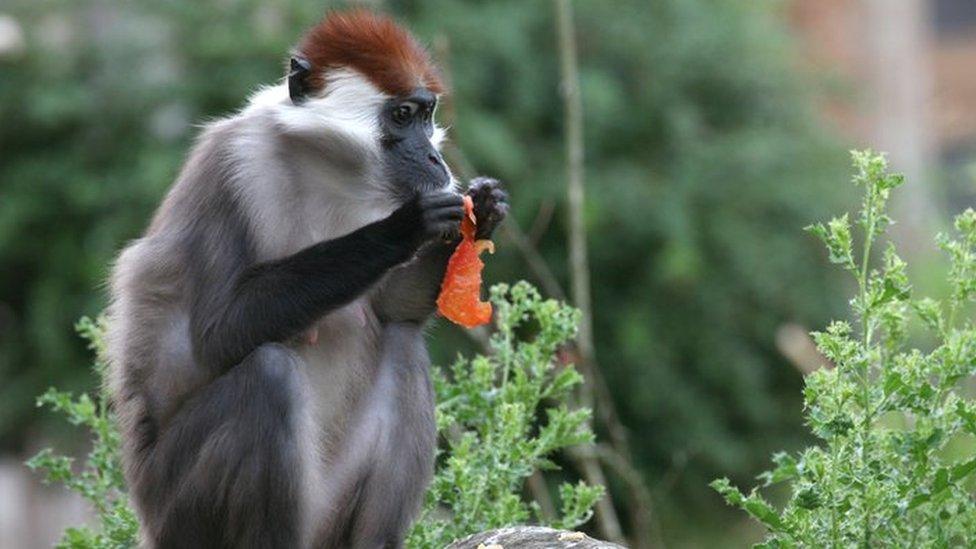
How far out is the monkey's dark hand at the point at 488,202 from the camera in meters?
5.80

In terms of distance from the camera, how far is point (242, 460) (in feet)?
17.2

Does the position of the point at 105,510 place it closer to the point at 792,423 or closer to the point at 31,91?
the point at 31,91

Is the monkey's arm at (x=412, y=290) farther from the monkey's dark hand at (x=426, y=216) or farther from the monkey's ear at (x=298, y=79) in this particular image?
the monkey's ear at (x=298, y=79)

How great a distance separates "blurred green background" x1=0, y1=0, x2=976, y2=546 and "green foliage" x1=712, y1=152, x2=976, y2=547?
662cm

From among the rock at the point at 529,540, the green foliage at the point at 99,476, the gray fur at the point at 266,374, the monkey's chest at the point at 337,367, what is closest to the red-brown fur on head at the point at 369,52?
the gray fur at the point at 266,374

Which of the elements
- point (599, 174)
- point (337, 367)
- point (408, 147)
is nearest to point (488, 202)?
point (408, 147)

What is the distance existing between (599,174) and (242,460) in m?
7.38

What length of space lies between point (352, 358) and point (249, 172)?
2.25 ft

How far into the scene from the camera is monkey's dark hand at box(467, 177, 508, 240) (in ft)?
19.0

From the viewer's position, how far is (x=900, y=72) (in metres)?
19.5

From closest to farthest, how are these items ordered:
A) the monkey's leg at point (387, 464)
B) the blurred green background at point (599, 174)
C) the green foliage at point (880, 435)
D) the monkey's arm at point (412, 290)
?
1. the green foliage at point (880, 435)
2. the monkey's leg at point (387, 464)
3. the monkey's arm at point (412, 290)
4. the blurred green background at point (599, 174)

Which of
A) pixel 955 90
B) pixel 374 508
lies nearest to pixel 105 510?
pixel 374 508

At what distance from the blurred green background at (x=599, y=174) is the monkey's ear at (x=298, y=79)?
557 cm

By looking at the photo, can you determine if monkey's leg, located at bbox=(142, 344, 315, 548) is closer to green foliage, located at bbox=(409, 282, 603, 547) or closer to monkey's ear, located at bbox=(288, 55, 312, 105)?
green foliage, located at bbox=(409, 282, 603, 547)
